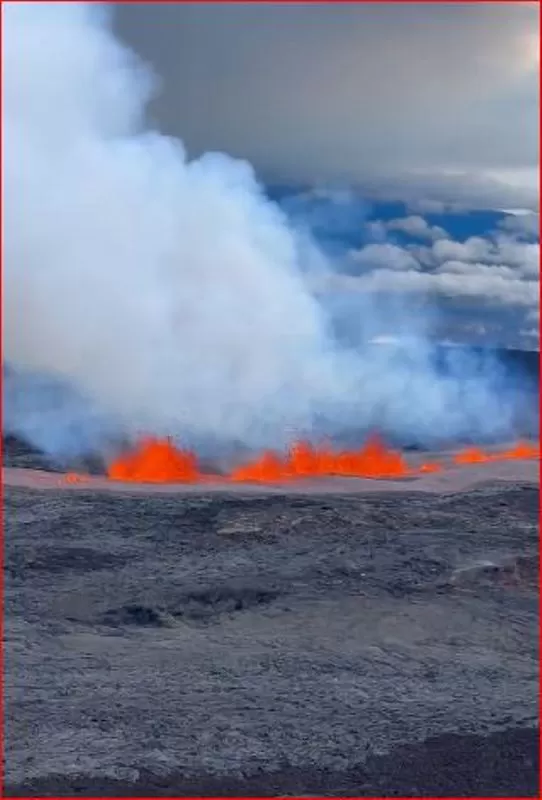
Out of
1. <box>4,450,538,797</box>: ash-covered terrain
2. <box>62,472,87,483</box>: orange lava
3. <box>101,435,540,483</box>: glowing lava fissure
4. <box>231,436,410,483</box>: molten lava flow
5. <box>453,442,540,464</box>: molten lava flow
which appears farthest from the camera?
<box>453,442,540,464</box>: molten lava flow

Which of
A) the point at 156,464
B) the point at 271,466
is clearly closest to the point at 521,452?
the point at 271,466

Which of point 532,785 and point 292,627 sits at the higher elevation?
point 292,627

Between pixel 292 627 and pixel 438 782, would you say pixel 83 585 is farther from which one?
pixel 438 782

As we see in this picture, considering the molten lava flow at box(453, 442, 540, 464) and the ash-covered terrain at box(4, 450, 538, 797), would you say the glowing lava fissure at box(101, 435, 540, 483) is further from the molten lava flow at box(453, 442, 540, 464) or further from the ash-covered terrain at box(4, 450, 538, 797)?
the ash-covered terrain at box(4, 450, 538, 797)

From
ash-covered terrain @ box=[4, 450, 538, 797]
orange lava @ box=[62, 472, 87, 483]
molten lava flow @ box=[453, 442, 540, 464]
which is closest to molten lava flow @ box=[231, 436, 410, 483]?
molten lava flow @ box=[453, 442, 540, 464]

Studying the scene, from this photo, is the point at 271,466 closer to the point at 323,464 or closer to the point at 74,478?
the point at 323,464

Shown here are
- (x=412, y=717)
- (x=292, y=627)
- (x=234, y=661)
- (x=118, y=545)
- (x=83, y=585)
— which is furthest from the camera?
(x=118, y=545)

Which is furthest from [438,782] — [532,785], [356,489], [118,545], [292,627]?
[356,489]
